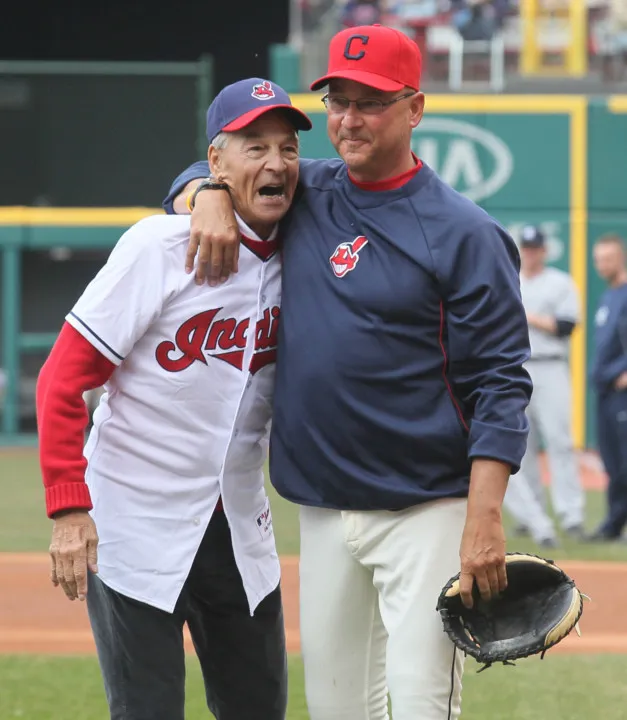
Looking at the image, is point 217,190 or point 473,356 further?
point 217,190

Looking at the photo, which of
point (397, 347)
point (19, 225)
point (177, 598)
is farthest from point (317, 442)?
point (19, 225)

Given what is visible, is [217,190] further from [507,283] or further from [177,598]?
[177,598]

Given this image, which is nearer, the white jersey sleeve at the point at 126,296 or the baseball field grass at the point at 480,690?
the white jersey sleeve at the point at 126,296

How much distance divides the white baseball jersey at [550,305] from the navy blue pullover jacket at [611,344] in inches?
14.6

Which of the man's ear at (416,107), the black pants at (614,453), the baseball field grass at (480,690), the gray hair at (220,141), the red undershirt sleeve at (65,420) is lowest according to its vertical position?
the baseball field grass at (480,690)

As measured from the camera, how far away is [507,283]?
334 centimetres

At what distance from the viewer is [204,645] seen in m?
3.74

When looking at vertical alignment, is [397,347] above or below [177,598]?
above

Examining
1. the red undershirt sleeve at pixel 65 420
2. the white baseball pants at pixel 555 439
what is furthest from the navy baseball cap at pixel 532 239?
the red undershirt sleeve at pixel 65 420

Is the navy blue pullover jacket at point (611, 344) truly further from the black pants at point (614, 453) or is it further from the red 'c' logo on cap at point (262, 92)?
the red 'c' logo on cap at point (262, 92)

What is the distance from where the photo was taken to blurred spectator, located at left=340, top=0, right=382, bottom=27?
702 inches

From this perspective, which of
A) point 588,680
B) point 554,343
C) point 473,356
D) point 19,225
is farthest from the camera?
point 19,225

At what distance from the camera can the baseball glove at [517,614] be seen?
3.29m

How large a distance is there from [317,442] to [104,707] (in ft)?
7.75
